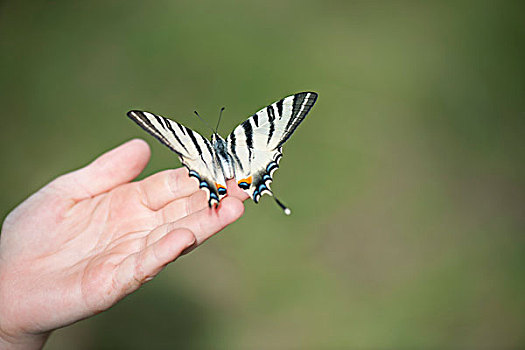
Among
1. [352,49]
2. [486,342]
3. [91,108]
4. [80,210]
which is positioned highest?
[352,49]

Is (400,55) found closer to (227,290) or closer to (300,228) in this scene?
(300,228)

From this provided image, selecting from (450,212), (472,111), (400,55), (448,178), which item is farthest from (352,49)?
(450,212)

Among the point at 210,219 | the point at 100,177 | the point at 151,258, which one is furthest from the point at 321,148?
the point at 151,258

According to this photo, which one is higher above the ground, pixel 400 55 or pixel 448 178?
pixel 400 55

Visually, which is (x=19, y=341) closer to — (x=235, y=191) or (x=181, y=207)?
(x=181, y=207)

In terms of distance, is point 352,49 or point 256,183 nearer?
point 256,183

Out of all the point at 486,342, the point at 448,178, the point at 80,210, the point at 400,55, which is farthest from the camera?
the point at 400,55

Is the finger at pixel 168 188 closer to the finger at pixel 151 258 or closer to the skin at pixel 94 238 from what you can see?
the skin at pixel 94 238

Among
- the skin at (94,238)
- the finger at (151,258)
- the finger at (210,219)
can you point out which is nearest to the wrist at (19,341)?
the skin at (94,238)

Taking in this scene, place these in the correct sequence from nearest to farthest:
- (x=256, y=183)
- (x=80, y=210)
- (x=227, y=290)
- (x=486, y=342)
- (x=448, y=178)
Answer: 1. (x=256, y=183)
2. (x=80, y=210)
3. (x=486, y=342)
4. (x=227, y=290)
5. (x=448, y=178)

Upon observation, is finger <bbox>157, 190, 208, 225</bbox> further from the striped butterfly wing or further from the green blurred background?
the green blurred background
